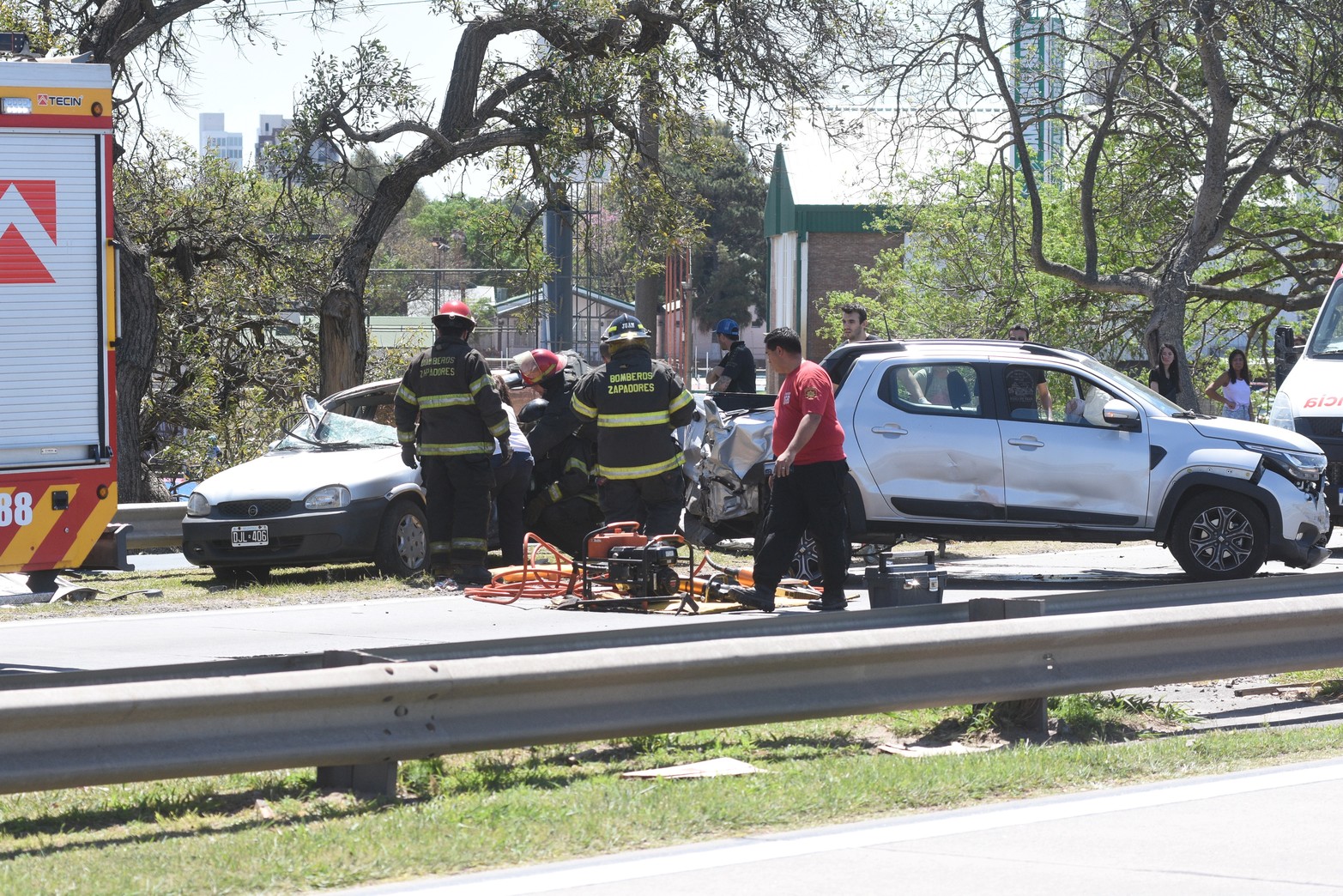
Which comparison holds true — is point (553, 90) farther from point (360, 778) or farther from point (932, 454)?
point (360, 778)

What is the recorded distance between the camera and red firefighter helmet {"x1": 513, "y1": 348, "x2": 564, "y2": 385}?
12781 mm

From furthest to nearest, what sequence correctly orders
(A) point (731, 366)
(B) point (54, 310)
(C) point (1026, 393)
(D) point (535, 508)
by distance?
(A) point (731, 366) → (D) point (535, 508) → (C) point (1026, 393) → (B) point (54, 310)

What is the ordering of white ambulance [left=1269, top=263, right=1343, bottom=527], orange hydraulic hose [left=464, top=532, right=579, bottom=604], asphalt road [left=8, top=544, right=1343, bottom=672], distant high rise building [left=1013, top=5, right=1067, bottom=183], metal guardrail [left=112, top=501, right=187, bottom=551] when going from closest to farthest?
asphalt road [left=8, top=544, right=1343, bottom=672] < orange hydraulic hose [left=464, top=532, right=579, bottom=604] < metal guardrail [left=112, top=501, right=187, bottom=551] < white ambulance [left=1269, top=263, right=1343, bottom=527] < distant high rise building [left=1013, top=5, right=1067, bottom=183]

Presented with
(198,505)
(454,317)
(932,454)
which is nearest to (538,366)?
(454,317)

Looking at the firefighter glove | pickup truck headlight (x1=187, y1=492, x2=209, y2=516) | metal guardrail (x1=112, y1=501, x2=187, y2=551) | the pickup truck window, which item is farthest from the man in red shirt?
metal guardrail (x1=112, y1=501, x2=187, y2=551)

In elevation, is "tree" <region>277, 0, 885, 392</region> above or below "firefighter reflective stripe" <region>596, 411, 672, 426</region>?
above

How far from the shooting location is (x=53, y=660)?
9.11m

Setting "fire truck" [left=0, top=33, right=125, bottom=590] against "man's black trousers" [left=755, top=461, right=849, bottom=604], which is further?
"man's black trousers" [left=755, top=461, right=849, bottom=604]

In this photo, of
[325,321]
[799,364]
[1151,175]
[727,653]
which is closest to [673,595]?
[799,364]

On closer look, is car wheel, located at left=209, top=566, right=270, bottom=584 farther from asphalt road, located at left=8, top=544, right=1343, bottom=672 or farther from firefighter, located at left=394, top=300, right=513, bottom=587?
firefighter, located at left=394, top=300, right=513, bottom=587

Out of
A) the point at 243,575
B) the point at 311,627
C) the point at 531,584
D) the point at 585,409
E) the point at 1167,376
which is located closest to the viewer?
the point at 311,627

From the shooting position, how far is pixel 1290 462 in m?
12.3

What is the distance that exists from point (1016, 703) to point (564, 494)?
6.32 metres

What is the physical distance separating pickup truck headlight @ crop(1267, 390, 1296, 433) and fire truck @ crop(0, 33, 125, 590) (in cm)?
1008
